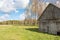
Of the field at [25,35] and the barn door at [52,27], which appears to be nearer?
the field at [25,35]

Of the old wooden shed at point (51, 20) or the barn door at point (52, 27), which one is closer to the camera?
the old wooden shed at point (51, 20)

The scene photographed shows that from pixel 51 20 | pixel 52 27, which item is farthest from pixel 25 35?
pixel 51 20

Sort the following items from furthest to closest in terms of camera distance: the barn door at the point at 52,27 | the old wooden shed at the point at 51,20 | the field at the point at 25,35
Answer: the barn door at the point at 52,27 < the old wooden shed at the point at 51,20 < the field at the point at 25,35

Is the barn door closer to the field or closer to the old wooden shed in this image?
the old wooden shed

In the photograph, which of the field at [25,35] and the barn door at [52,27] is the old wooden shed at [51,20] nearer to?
the barn door at [52,27]

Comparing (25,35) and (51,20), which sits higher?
(51,20)

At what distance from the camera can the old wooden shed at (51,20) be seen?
2930 cm

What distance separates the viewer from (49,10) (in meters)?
31.5

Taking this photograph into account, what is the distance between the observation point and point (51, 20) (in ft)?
101

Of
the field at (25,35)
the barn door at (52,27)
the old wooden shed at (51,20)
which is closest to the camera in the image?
the field at (25,35)

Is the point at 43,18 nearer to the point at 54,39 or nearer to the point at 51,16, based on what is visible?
the point at 51,16

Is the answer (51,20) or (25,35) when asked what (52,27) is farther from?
(25,35)

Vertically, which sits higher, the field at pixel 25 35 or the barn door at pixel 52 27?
the barn door at pixel 52 27

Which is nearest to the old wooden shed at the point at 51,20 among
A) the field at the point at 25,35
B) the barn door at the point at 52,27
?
the barn door at the point at 52,27
